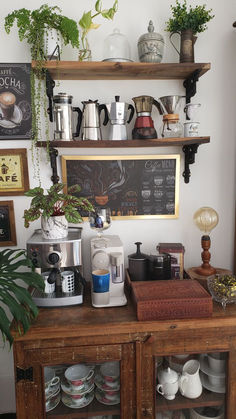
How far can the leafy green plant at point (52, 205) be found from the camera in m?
1.41

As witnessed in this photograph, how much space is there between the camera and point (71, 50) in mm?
1654

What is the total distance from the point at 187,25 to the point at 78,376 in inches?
70.3

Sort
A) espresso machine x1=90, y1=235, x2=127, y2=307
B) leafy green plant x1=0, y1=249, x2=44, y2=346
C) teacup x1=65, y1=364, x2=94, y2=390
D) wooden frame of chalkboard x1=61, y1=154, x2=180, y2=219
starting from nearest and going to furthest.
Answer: leafy green plant x1=0, y1=249, x2=44, y2=346 < teacup x1=65, y1=364, x2=94, y2=390 < espresso machine x1=90, y1=235, x2=127, y2=307 < wooden frame of chalkboard x1=61, y1=154, x2=180, y2=219

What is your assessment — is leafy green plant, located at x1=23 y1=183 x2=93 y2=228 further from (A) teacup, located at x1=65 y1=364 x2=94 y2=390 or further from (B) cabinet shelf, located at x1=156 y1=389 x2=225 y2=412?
(B) cabinet shelf, located at x1=156 y1=389 x2=225 y2=412

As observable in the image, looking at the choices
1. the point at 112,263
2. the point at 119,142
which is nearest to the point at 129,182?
the point at 119,142

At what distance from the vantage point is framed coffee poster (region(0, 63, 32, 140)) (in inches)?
64.5

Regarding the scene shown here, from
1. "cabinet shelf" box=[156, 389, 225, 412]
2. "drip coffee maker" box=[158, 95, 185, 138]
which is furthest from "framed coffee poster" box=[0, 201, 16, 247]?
"cabinet shelf" box=[156, 389, 225, 412]

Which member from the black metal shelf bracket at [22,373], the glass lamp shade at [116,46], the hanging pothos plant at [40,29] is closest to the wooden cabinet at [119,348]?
the black metal shelf bracket at [22,373]

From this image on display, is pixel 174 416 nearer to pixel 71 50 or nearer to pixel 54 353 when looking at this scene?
pixel 54 353

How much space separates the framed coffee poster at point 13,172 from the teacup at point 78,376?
96cm

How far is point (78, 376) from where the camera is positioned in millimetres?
1395

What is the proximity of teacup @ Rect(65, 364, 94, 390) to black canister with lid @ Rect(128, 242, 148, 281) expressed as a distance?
50 cm

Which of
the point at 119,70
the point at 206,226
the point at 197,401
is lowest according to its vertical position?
the point at 197,401

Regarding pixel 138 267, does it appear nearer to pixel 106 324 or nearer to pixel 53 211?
pixel 106 324
